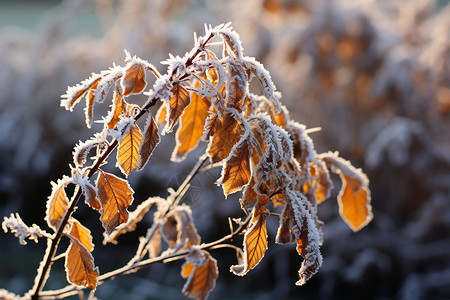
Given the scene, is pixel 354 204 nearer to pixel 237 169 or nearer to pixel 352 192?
pixel 352 192

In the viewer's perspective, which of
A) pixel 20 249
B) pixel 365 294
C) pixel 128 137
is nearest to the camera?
pixel 128 137

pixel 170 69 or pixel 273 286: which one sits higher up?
pixel 273 286

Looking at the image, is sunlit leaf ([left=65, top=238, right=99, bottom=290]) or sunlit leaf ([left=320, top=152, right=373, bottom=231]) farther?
sunlit leaf ([left=320, top=152, right=373, bottom=231])

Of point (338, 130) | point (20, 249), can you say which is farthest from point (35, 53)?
point (338, 130)

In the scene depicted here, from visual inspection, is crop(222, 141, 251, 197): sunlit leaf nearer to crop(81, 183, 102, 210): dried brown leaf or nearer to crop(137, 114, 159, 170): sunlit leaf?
crop(137, 114, 159, 170): sunlit leaf

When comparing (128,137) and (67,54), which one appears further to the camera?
(67,54)

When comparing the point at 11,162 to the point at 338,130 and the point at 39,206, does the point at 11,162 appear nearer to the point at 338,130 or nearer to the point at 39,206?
the point at 39,206

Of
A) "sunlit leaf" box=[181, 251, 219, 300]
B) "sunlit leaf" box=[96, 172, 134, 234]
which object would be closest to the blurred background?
"sunlit leaf" box=[181, 251, 219, 300]

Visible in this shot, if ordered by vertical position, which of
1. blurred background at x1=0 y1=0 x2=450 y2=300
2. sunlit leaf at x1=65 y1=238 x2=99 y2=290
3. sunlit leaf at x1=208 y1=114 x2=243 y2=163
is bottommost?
sunlit leaf at x1=65 y1=238 x2=99 y2=290
